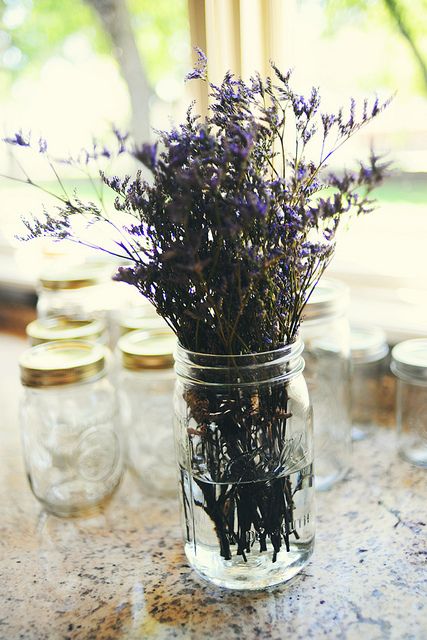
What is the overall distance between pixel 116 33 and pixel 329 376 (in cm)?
97

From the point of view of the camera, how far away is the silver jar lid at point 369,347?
1.08 m

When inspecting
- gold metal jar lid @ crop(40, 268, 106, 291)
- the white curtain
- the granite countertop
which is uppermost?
the white curtain

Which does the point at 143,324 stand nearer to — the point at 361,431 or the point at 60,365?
the point at 60,365

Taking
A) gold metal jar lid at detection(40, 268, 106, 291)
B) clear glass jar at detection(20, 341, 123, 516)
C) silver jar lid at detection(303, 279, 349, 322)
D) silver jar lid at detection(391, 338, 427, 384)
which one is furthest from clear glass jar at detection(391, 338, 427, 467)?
gold metal jar lid at detection(40, 268, 106, 291)

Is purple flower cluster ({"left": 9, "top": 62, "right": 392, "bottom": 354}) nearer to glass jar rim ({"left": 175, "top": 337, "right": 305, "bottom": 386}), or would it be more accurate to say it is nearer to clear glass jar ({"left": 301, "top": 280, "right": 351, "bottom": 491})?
glass jar rim ({"left": 175, "top": 337, "right": 305, "bottom": 386})

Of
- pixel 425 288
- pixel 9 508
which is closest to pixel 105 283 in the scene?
pixel 9 508

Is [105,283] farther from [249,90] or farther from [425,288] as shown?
[249,90]

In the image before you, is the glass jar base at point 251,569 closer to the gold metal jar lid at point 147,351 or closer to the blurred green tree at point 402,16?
the gold metal jar lid at point 147,351

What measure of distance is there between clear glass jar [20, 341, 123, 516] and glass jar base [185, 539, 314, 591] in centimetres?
24

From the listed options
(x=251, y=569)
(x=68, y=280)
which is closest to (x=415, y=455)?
(x=251, y=569)

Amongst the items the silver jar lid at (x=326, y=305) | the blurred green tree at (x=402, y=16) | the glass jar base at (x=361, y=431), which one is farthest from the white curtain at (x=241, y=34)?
the glass jar base at (x=361, y=431)

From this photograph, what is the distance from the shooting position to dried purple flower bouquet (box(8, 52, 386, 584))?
601 mm

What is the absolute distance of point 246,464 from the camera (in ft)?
2.27

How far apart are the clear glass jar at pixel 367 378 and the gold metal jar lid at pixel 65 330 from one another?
1.31ft
